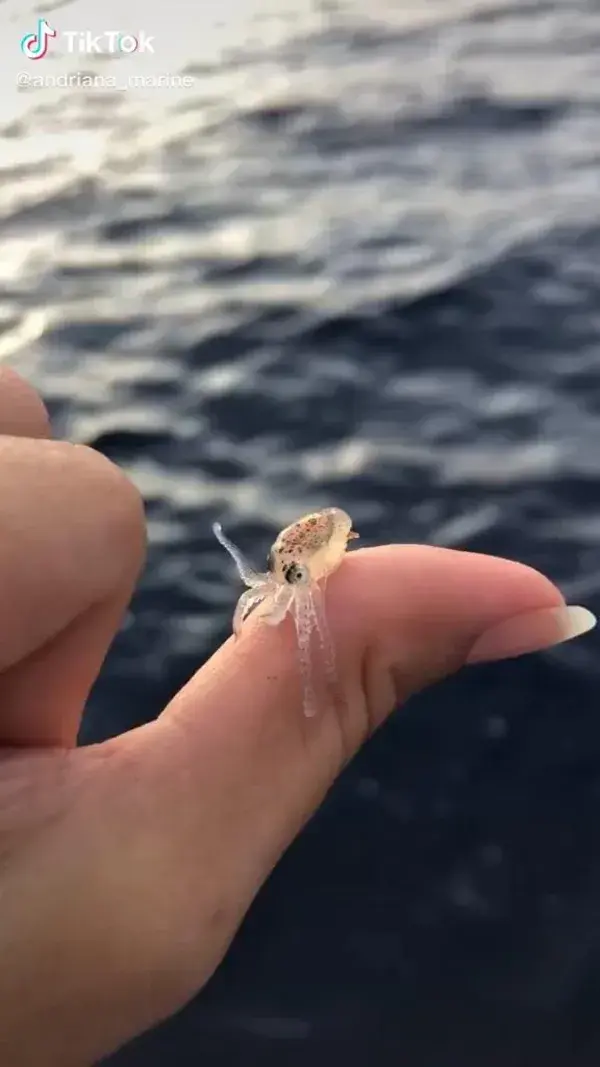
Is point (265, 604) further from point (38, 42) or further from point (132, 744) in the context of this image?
point (38, 42)

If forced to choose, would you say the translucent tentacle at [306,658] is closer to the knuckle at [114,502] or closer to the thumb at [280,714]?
the thumb at [280,714]

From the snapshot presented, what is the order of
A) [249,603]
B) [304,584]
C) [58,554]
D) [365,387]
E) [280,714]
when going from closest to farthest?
1. [58,554]
2. [280,714]
3. [304,584]
4. [249,603]
5. [365,387]

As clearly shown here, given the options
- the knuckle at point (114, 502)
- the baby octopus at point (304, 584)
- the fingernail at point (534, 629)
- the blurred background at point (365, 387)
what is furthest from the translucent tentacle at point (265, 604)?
the blurred background at point (365, 387)

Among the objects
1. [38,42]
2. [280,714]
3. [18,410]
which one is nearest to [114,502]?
[18,410]

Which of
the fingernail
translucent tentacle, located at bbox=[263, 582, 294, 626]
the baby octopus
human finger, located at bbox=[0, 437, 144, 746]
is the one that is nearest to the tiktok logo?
the baby octopus

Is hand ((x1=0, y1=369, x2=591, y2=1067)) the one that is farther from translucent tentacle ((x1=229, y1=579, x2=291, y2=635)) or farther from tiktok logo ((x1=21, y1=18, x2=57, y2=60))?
tiktok logo ((x1=21, y1=18, x2=57, y2=60))

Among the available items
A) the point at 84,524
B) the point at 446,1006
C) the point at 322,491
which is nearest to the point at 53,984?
the point at 84,524

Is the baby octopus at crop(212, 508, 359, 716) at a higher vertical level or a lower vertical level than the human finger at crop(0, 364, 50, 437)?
lower
